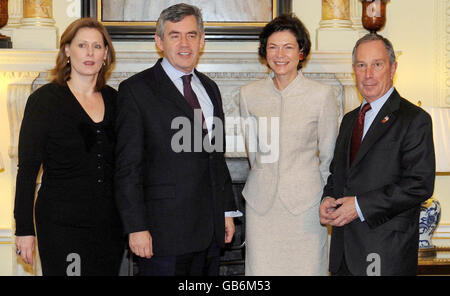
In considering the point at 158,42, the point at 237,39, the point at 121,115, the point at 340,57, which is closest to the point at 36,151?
A: the point at 121,115

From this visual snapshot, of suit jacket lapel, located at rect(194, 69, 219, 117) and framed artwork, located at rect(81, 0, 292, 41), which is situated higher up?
framed artwork, located at rect(81, 0, 292, 41)

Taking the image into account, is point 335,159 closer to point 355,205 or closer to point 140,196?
point 355,205

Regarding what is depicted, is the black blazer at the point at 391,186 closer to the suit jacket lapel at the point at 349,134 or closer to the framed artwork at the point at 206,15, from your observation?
the suit jacket lapel at the point at 349,134

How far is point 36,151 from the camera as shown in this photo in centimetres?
237

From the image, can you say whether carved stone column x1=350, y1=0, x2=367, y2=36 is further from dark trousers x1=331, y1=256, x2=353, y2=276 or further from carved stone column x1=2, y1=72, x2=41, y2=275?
carved stone column x1=2, y1=72, x2=41, y2=275

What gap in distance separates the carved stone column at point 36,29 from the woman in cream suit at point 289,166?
5.66ft

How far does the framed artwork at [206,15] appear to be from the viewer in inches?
151

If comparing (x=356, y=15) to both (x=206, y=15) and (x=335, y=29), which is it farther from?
(x=206, y=15)

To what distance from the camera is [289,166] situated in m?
2.64

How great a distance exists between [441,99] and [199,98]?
2201 mm

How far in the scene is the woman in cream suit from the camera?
2643 mm

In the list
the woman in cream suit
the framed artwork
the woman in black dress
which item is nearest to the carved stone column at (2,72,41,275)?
the framed artwork

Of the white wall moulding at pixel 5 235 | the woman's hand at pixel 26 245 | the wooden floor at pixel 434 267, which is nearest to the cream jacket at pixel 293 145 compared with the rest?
the woman's hand at pixel 26 245

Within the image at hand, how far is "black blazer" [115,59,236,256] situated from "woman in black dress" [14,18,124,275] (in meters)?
0.14
